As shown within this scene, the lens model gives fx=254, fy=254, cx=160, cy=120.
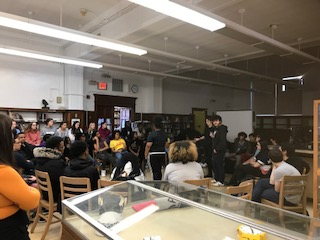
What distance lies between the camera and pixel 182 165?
283 centimetres

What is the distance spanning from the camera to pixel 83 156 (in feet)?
9.71

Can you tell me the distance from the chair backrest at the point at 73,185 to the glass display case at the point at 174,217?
749 millimetres

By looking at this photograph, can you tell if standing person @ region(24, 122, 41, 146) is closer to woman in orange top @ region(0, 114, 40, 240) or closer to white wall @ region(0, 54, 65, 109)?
white wall @ region(0, 54, 65, 109)

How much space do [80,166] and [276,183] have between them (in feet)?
7.50

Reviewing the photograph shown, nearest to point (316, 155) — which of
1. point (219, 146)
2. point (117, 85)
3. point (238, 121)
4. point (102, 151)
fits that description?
point (219, 146)

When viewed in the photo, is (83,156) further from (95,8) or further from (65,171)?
(95,8)

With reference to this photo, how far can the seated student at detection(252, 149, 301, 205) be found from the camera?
298 cm

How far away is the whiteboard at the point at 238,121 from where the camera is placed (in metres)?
8.27

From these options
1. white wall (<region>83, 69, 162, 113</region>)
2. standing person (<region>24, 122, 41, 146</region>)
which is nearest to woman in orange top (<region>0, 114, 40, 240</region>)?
standing person (<region>24, 122, 41, 146</region>)

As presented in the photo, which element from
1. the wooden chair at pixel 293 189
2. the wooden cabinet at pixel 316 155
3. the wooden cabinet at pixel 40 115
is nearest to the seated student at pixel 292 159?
the wooden cabinet at pixel 316 155

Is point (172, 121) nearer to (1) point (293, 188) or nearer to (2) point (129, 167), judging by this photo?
(2) point (129, 167)

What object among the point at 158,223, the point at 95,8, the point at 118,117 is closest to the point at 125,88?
the point at 118,117

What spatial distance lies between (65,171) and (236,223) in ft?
7.05

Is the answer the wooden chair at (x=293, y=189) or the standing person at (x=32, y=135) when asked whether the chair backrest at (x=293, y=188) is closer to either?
the wooden chair at (x=293, y=189)
